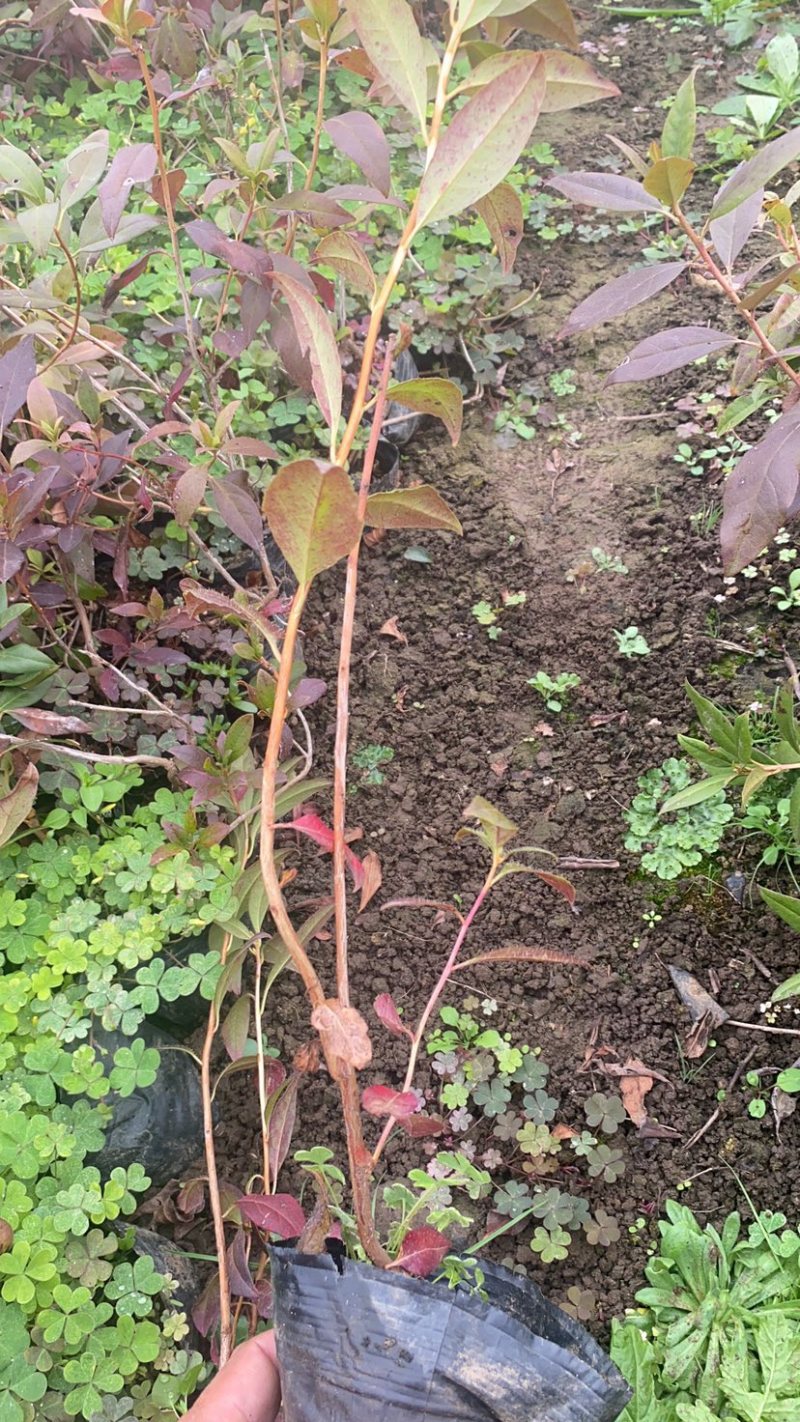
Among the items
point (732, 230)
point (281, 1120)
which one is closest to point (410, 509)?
point (732, 230)

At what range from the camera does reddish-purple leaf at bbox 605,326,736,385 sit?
1502 millimetres

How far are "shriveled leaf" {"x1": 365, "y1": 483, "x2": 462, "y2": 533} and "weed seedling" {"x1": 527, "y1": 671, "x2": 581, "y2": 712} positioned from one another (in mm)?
1328

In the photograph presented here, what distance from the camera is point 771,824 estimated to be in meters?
1.97

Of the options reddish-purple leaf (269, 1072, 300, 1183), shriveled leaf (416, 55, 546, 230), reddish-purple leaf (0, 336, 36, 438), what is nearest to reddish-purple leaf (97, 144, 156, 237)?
reddish-purple leaf (0, 336, 36, 438)

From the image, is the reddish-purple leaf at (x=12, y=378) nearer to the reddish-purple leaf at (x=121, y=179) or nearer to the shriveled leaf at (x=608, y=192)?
the reddish-purple leaf at (x=121, y=179)

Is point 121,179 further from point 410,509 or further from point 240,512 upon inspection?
point 410,509

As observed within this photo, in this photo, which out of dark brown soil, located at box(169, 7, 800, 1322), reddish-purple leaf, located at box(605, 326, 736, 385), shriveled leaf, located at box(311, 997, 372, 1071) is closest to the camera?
shriveled leaf, located at box(311, 997, 372, 1071)

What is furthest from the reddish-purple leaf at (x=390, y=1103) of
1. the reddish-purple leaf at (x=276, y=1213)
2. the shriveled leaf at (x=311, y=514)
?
the shriveled leaf at (x=311, y=514)

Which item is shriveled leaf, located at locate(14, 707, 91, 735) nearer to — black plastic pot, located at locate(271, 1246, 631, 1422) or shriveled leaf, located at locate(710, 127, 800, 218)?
black plastic pot, located at locate(271, 1246, 631, 1422)

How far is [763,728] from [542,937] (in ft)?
2.22

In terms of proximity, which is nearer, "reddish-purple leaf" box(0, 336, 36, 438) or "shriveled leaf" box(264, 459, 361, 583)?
"shriveled leaf" box(264, 459, 361, 583)

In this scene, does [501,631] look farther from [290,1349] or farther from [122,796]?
[290,1349]

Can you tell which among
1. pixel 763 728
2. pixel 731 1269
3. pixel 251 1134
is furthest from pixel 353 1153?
pixel 763 728

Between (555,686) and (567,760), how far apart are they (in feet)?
0.66
